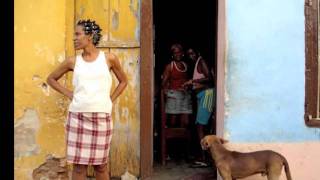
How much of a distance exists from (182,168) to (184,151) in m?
1.10

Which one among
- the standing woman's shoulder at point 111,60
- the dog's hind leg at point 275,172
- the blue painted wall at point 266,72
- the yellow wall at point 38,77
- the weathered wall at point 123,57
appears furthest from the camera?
the weathered wall at point 123,57

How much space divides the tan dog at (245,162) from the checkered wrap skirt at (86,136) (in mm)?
1047

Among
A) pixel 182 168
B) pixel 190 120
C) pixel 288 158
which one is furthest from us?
pixel 190 120

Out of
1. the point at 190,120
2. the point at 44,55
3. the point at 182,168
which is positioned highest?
the point at 44,55

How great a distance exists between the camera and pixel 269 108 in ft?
19.8

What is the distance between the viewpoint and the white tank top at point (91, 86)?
5199 mm

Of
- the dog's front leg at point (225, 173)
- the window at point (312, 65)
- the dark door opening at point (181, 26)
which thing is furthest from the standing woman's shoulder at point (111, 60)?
the dark door opening at point (181, 26)

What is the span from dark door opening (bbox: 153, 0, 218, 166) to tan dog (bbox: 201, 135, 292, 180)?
417 cm

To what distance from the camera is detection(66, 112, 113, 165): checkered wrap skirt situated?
17.2 feet

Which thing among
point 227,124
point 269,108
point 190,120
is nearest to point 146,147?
point 227,124

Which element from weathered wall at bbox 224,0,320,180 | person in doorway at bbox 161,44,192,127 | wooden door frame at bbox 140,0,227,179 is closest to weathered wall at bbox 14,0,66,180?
wooden door frame at bbox 140,0,227,179

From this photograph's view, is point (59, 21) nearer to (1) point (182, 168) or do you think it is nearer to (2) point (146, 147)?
(2) point (146, 147)

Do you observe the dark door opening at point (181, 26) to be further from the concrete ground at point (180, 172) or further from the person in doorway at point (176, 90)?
the concrete ground at point (180, 172)

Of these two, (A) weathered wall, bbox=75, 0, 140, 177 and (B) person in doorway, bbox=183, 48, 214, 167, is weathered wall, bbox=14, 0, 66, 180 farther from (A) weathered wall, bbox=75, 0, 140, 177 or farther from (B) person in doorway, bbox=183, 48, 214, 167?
(B) person in doorway, bbox=183, 48, 214, 167
